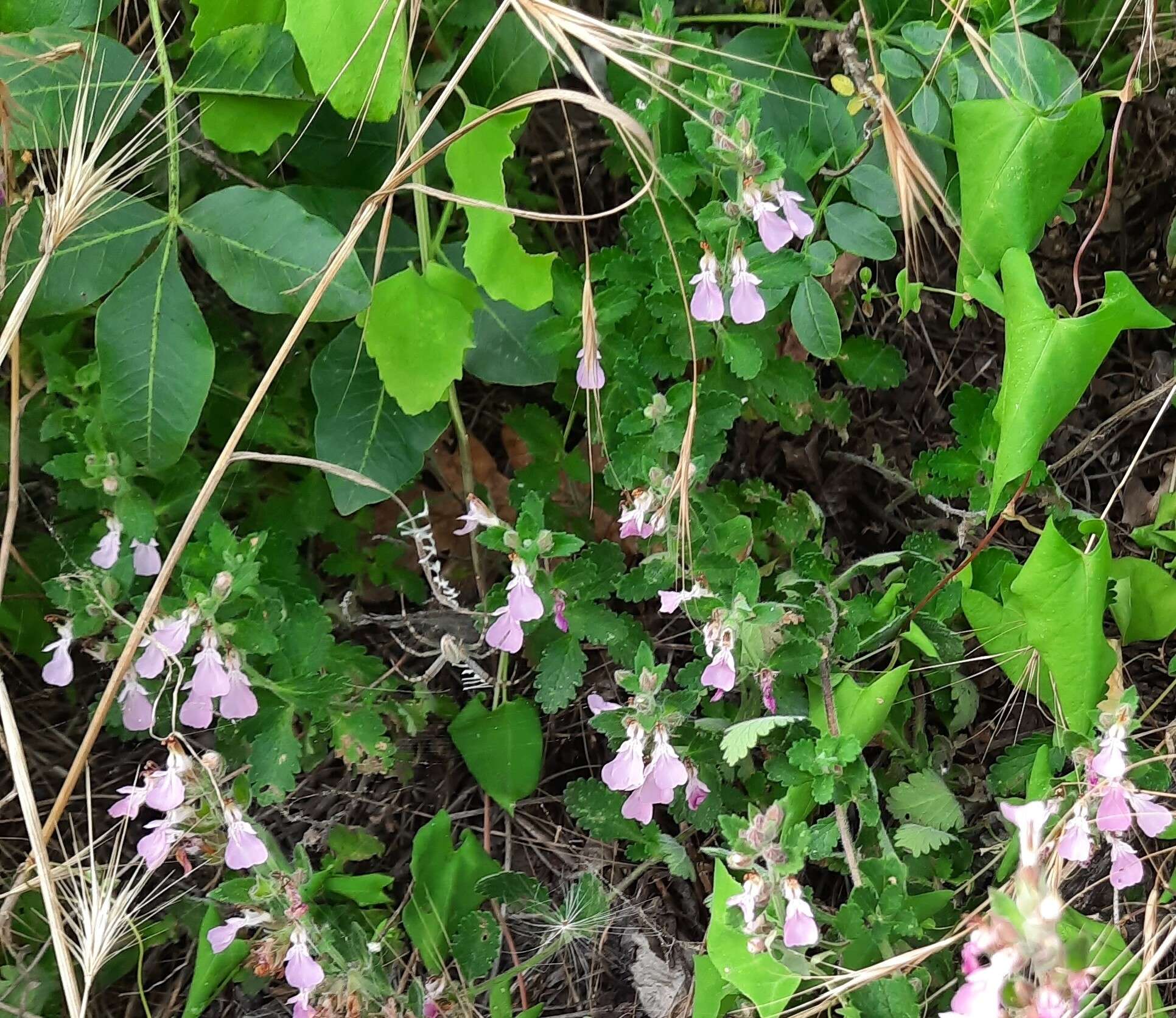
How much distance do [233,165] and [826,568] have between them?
2.99 feet

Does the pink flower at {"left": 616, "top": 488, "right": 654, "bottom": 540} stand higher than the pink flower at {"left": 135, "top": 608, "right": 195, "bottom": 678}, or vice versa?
the pink flower at {"left": 616, "top": 488, "right": 654, "bottom": 540}

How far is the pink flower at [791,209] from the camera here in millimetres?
959

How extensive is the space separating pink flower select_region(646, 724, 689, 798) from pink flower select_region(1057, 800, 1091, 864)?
1.20ft

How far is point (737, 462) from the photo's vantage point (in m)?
1.43

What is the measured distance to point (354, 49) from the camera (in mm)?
956

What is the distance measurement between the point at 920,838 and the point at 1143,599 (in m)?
0.40

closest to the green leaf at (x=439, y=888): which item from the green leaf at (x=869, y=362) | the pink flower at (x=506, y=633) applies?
the pink flower at (x=506, y=633)

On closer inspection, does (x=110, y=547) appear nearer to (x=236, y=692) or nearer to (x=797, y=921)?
(x=236, y=692)

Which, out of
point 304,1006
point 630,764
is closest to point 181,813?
point 304,1006

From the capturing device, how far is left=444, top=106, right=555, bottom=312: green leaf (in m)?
1.03

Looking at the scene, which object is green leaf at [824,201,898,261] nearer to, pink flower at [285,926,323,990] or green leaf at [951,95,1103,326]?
green leaf at [951,95,1103,326]

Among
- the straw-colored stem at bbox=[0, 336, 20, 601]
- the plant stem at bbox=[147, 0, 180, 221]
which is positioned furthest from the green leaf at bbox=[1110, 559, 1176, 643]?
the straw-colored stem at bbox=[0, 336, 20, 601]

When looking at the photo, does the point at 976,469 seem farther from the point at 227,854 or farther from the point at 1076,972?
the point at 227,854

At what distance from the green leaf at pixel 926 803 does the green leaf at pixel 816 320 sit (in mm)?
527
